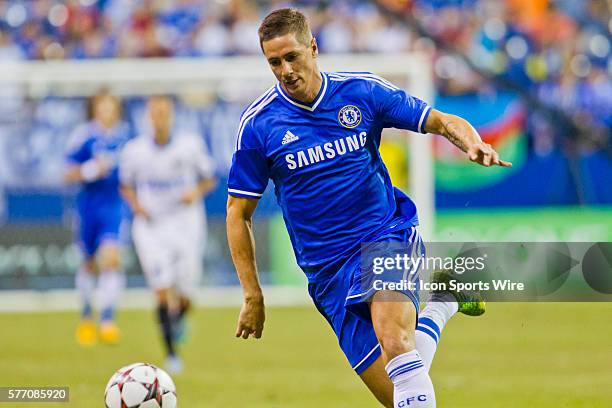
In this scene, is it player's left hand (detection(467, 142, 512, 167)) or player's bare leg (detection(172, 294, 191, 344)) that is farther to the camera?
player's bare leg (detection(172, 294, 191, 344))

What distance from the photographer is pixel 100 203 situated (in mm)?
15148

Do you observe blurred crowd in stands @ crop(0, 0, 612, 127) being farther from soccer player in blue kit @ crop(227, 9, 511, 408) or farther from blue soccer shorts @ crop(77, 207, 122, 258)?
soccer player in blue kit @ crop(227, 9, 511, 408)

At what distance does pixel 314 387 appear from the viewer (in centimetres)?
1040

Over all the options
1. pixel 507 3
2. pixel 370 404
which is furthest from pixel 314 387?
pixel 507 3

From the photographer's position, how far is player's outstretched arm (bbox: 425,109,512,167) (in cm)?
579

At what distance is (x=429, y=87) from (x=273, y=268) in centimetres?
387

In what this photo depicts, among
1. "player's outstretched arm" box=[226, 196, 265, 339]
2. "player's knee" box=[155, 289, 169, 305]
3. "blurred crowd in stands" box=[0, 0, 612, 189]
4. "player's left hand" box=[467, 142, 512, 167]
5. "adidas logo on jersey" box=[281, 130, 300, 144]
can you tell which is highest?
"blurred crowd in stands" box=[0, 0, 612, 189]

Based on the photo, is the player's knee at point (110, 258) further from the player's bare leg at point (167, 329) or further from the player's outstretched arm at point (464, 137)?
the player's outstretched arm at point (464, 137)

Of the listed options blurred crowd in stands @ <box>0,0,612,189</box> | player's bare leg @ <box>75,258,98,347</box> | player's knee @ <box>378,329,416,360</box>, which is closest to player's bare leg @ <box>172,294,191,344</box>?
player's bare leg @ <box>75,258,98,347</box>

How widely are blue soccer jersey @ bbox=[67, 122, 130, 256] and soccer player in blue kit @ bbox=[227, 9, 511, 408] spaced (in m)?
8.61

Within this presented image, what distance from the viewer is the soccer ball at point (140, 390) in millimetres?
7348

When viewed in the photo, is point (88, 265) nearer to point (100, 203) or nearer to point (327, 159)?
point (100, 203)

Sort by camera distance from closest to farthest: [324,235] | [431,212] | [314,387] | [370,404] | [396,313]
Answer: [396,313], [324,235], [370,404], [314,387], [431,212]

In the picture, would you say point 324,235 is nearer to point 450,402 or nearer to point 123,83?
point 450,402
